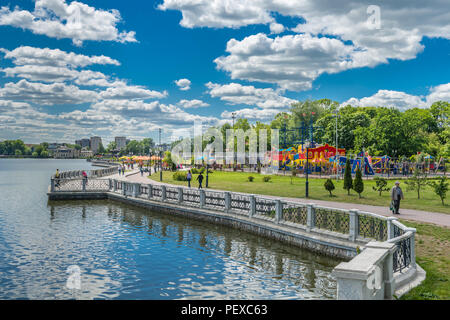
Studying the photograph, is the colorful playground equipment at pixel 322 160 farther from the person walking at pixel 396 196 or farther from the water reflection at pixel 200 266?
the water reflection at pixel 200 266

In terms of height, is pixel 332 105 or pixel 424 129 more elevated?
pixel 332 105

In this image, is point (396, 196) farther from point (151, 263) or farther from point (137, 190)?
point (137, 190)

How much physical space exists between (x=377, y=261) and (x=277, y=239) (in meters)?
10.2

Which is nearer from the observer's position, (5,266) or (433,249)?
(433,249)

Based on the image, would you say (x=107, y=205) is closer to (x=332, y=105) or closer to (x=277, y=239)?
(x=277, y=239)

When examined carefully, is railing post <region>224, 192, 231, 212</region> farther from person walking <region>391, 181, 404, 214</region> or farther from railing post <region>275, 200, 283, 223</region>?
person walking <region>391, 181, 404, 214</region>

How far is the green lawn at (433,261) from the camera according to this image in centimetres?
816

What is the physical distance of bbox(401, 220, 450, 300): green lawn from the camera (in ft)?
26.8

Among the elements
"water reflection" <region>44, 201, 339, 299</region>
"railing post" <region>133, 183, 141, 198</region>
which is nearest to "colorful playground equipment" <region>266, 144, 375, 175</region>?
"railing post" <region>133, 183, 141, 198</region>

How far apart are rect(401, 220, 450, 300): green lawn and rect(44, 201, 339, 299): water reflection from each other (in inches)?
105

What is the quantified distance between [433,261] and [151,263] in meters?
9.15

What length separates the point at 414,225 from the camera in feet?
52.2
